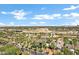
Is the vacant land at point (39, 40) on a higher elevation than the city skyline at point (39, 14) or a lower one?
lower

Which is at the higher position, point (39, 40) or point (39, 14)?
point (39, 14)

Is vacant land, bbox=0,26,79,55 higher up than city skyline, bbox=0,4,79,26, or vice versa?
city skyline, bbox=0,4,79,26
